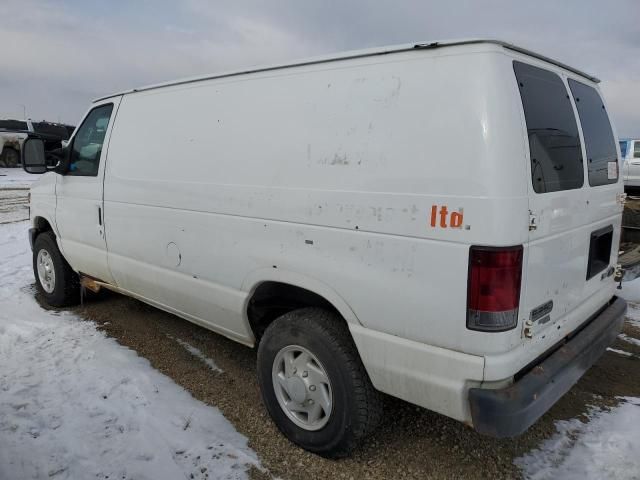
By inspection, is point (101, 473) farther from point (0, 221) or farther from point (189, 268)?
point (0, 221)

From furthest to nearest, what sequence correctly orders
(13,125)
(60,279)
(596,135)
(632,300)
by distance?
(13,125) < (632,300) < (60,279) < (596,135)

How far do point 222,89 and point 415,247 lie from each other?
5.94 ft

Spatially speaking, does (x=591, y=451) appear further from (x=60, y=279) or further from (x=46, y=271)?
(x=46, y=271)

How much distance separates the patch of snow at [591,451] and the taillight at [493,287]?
1.17 metres

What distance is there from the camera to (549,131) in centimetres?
243

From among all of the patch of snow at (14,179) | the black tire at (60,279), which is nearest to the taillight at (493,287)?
the black tire at (60,279)

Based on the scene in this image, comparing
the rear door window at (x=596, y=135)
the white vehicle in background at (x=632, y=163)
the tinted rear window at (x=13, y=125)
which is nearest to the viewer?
the rear door window at (x=596, y=135)

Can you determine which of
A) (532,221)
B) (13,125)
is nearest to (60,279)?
(532,221)

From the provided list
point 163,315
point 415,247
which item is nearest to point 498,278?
point 415,247

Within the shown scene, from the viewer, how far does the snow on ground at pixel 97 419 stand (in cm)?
271

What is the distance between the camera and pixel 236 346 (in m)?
4.43

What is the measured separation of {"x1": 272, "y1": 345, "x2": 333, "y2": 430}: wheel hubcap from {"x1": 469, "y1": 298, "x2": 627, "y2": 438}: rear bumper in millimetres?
876

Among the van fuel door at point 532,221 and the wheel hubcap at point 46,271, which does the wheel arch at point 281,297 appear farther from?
the wheel hubcap at point 46,271

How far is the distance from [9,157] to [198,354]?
2705 cm
